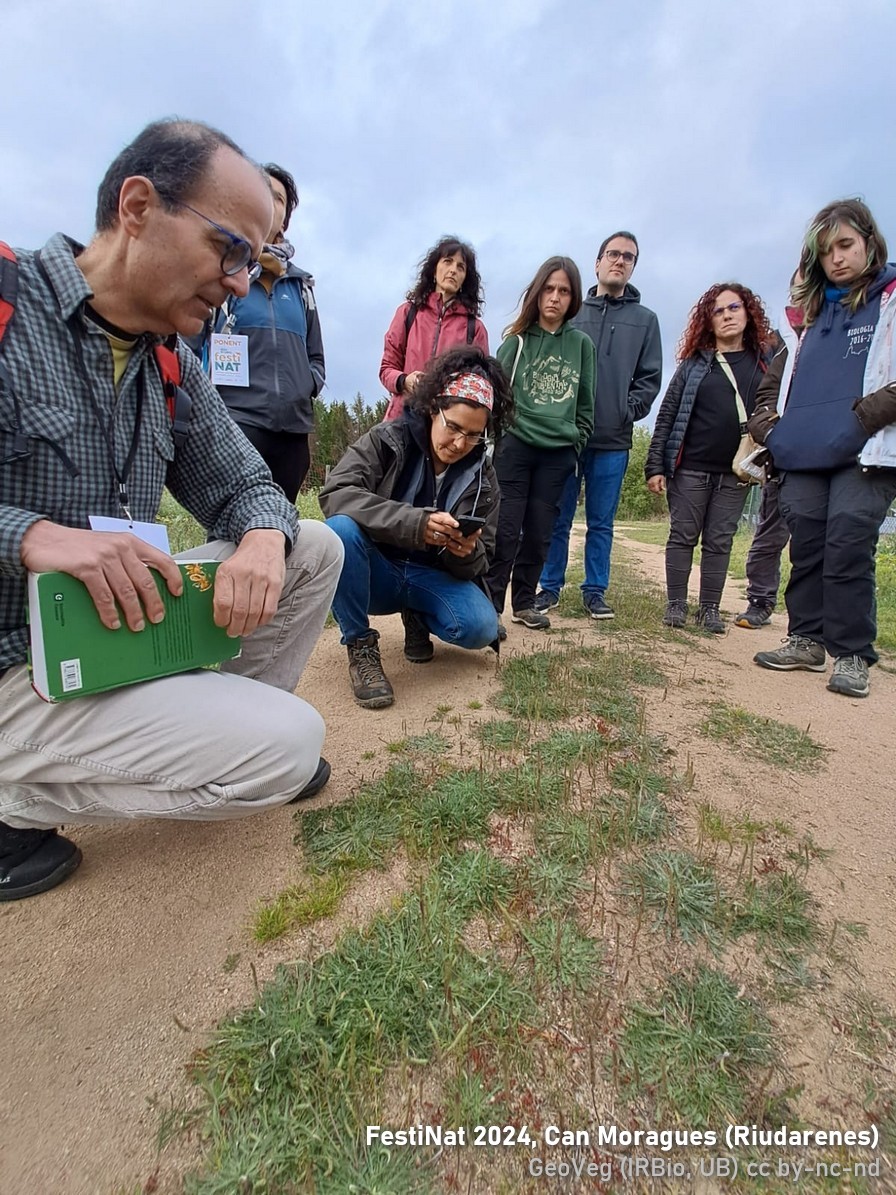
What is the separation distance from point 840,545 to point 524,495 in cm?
175

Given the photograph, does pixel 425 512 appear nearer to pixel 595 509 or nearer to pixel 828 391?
pixel 595 509

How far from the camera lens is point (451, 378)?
110 inches

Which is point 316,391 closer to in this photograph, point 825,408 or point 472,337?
point 472,337

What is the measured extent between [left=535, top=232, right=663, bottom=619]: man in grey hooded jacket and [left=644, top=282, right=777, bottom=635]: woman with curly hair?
0.20 metres

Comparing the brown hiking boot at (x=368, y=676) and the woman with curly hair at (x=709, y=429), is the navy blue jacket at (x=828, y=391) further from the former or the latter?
the brown hiking boot at (x=368, y=676)

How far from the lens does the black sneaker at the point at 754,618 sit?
4.52 m

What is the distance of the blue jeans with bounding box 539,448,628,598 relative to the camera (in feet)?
14.4

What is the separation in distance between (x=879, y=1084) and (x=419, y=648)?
7.91 feet

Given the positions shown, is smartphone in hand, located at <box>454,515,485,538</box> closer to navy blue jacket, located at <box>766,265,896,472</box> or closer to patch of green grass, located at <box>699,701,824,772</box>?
patch of green grass, located at <box>699,701,824,772</box>

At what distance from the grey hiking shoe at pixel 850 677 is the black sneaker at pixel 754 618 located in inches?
51.6

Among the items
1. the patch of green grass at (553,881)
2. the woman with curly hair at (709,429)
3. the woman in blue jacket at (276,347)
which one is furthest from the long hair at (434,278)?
the patch of green grass at (553,881)

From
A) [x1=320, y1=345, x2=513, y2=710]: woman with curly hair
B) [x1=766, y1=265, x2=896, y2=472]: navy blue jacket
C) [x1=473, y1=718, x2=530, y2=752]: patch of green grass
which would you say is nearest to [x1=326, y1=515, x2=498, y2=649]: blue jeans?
[x1=320, y1=345, x2=513, y2=710]: woman with curly hair

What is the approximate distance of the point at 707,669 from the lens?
10.9 feet

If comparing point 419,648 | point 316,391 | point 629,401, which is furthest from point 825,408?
point 316,391
